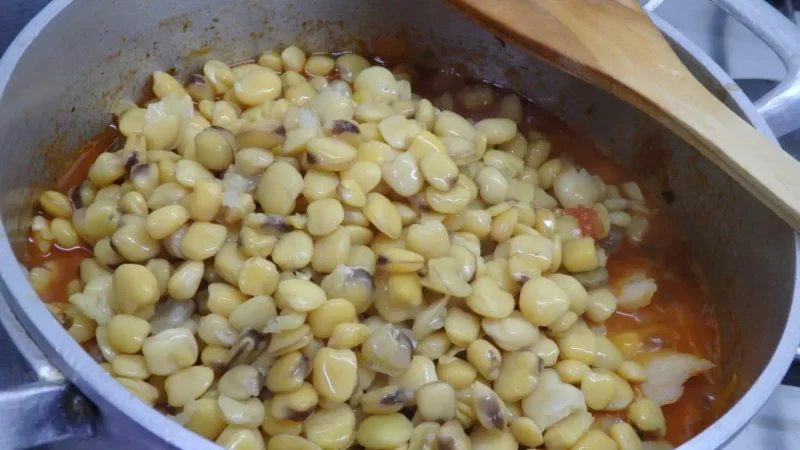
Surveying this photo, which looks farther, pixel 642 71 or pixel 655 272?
pixel 655 272

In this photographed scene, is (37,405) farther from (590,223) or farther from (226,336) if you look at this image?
(590,223)

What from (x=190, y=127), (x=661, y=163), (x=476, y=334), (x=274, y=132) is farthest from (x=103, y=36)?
(x=661, y=163)

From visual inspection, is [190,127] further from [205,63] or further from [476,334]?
[476,334]

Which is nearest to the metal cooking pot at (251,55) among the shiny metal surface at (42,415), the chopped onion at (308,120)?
the shiny metal surface at (42,415)

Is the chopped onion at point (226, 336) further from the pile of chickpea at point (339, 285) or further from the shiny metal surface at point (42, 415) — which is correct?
the shiny metal surface at point (42, 415)

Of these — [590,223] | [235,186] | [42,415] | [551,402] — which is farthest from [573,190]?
[42,415]
